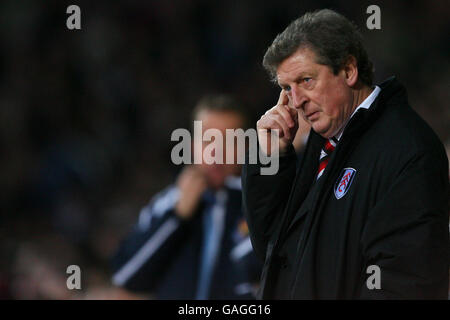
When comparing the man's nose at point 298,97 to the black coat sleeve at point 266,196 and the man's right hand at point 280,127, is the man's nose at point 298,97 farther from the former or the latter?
the black coat sleeve at point 266,196

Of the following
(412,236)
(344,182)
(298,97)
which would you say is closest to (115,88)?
(298,97)

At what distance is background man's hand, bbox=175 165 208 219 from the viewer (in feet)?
13.0

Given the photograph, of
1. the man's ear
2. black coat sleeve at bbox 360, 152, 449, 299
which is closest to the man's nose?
the man's ear

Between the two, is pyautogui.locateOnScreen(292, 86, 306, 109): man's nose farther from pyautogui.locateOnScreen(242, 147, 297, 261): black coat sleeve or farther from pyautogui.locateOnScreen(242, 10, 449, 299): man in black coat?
pyautogui.locateOnScreen(242, 147, 297, 261): black coat sleeve

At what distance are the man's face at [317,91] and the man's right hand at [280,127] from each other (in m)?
0.06

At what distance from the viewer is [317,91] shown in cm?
229

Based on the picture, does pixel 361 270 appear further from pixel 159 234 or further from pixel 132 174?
pixel 132 174

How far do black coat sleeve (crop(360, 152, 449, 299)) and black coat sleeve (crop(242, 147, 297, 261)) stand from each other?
447mm

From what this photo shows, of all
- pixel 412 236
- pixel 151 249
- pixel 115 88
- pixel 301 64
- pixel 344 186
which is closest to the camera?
pixel 412 236

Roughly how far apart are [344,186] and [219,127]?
5.99 feet

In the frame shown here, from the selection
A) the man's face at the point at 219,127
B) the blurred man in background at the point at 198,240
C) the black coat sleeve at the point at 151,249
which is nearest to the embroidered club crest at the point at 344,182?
the blurred man in background at the point at 198,240

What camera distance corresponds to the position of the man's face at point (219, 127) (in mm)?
3924

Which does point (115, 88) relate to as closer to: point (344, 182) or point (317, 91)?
point (317, 91)
